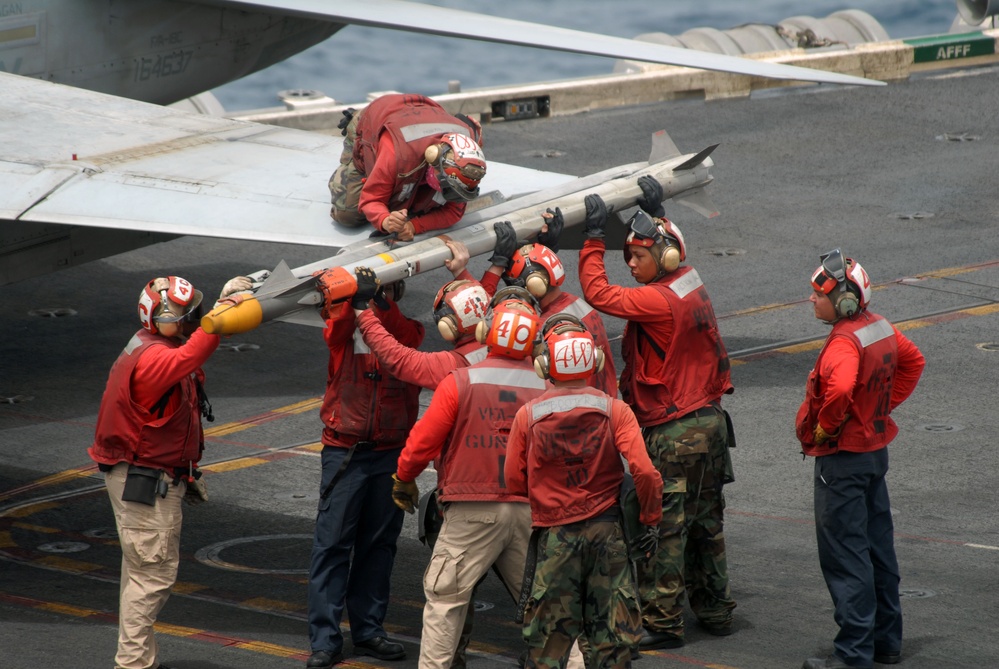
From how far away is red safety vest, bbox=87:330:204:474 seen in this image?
8078mm

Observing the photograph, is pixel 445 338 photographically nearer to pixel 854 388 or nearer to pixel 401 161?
pixel 401 161

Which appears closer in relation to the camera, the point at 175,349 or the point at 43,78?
the point at 175,349

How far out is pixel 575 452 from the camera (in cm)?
722

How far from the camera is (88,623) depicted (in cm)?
876

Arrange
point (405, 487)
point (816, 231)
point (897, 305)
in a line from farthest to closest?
point (816, 231)
point (897, 305)
point (405, 487)

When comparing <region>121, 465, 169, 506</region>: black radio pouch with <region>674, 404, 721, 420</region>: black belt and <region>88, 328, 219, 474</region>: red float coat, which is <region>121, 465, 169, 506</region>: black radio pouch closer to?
<region>88, 328, 219, 474</region>: red float coat

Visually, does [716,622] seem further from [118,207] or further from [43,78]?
[43,78]

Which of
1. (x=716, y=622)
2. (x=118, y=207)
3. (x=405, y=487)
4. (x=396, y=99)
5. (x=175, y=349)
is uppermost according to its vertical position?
(x=396, y=99)

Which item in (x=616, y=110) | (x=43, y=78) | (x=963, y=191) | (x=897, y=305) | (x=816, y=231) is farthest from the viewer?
(x=616, y=110)

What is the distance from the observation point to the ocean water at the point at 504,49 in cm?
5797

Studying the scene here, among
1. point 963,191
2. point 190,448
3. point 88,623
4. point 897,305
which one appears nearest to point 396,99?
point 190,448

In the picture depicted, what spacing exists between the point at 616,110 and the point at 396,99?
509 inches

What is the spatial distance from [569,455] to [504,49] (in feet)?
204

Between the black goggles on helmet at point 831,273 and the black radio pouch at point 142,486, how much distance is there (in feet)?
12.8
